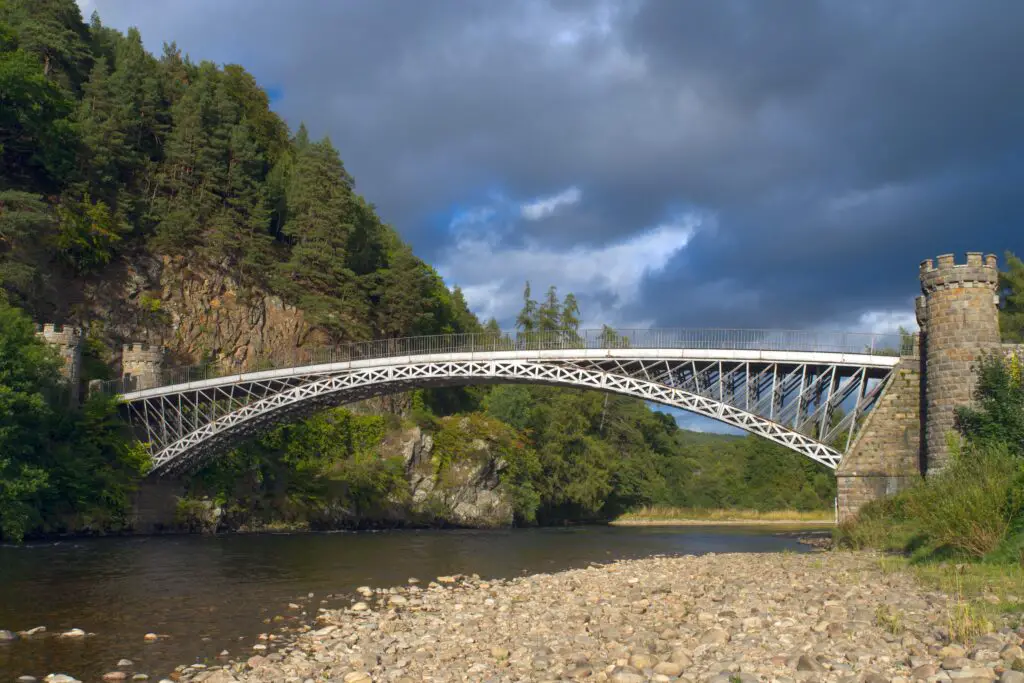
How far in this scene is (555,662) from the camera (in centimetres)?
1017

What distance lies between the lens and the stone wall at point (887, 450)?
29.0 metres

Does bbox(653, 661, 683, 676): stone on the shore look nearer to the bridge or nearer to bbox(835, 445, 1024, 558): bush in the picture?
bbox(835, 445, 1024, 558): bush

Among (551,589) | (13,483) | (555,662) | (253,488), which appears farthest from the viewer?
(253,488)

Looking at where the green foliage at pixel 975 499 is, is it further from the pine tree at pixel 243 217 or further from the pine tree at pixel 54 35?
the pine tree at pixel 54 35

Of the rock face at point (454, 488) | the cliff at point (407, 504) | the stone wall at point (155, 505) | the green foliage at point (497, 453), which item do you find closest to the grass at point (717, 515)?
the green foliage at point (497, 453)

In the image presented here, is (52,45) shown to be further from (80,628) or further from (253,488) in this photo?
(80,628)

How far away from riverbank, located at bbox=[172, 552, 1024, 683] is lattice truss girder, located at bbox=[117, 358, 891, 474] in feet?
49.5

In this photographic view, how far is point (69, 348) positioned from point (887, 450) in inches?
1511

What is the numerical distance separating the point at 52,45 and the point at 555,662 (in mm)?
55234

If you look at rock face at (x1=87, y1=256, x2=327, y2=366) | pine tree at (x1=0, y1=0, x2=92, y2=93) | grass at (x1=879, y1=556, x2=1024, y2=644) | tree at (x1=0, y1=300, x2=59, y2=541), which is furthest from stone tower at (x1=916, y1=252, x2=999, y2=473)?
pine tree at (x1=0, y1=0, x2=92, y2=93)

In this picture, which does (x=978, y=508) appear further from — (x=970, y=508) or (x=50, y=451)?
(x=50, y=451)

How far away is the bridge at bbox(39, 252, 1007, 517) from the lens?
27.6 m

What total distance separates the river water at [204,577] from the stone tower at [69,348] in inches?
389

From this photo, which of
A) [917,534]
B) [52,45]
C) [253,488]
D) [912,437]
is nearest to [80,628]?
[917,534]
